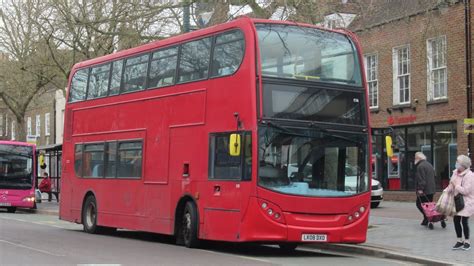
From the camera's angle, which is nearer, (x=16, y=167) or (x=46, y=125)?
(x=16, y=167)

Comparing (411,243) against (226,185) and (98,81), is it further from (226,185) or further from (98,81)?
(98,81)

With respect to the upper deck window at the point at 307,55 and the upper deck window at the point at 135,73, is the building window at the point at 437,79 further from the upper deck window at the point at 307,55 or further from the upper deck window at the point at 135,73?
the upper deck window at the point at 307,55

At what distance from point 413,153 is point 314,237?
61.0 feet

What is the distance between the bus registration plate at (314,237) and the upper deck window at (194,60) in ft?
12.2

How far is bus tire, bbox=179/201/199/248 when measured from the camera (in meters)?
13.4

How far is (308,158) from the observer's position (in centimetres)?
1235

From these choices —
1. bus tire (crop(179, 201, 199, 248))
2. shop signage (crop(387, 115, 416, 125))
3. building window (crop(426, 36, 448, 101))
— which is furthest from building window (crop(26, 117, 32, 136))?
bus tire (crop(179, 201, 199, 248))

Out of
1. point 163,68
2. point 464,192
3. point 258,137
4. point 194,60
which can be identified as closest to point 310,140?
point 258,137

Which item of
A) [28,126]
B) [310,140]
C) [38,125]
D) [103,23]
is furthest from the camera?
[28,126]

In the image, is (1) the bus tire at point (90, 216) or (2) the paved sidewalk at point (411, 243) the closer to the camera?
(2) the paved sidewalk at point (411, 243)

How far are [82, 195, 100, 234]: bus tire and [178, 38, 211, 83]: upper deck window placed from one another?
5289mm

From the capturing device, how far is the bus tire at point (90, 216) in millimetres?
17750

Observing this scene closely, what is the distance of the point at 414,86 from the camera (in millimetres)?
28781

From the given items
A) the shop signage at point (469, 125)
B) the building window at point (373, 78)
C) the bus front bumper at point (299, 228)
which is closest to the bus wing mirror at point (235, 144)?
the bus front bumper at point (299, 228)
